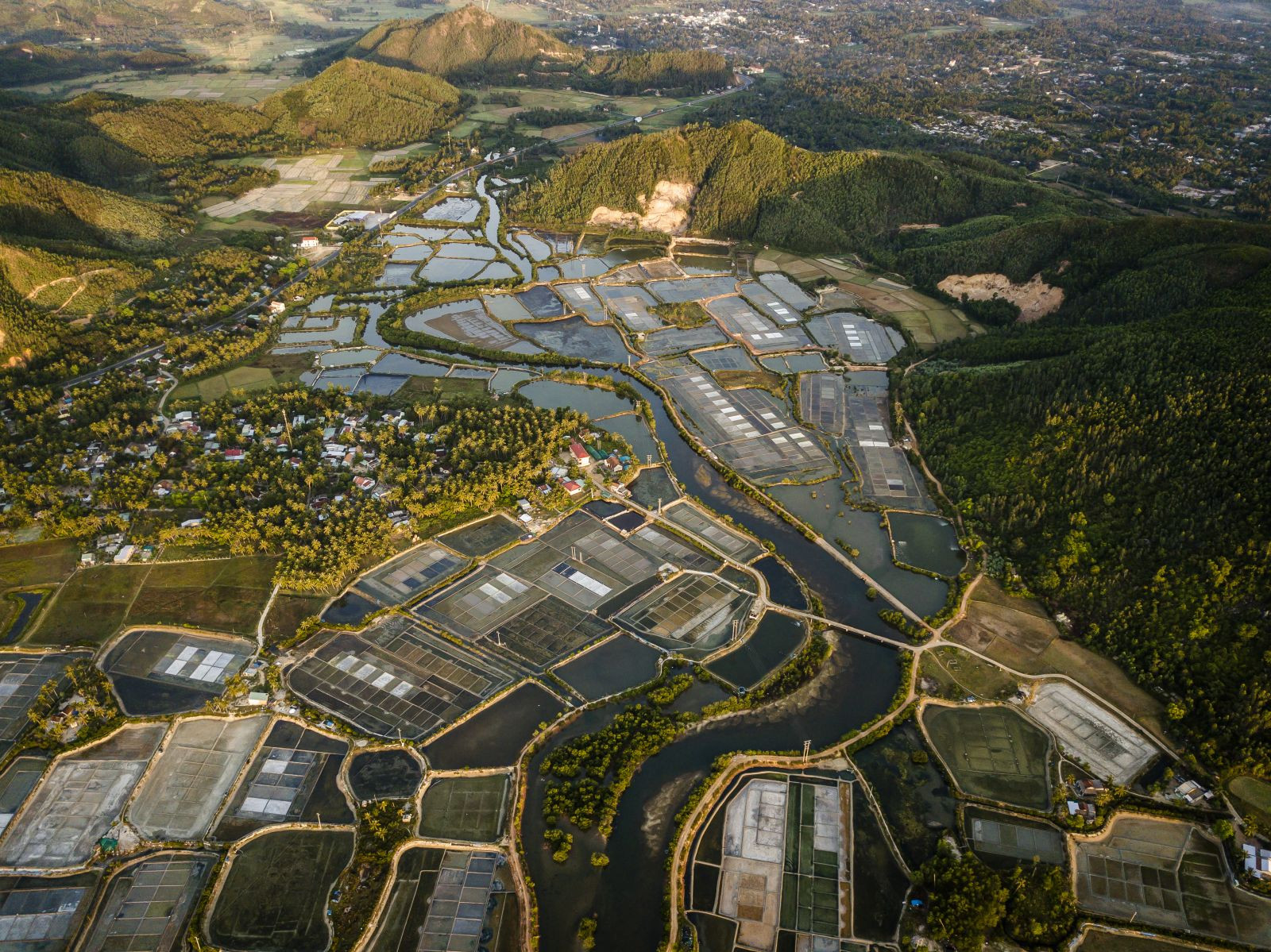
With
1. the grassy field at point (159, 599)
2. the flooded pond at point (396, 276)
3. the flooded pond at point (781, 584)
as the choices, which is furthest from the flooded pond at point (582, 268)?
the grassy field at point (159, 599)

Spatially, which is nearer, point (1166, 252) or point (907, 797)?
point (907, 797)

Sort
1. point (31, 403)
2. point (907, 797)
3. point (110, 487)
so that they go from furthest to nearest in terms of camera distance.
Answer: point (31, 403) < point (110, 487) < point (907, 797)

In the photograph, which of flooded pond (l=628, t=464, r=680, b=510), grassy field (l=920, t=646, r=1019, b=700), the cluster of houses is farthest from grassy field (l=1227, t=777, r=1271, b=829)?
the cluster of houses

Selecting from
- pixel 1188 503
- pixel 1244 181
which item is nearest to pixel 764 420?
pixel 1188 503

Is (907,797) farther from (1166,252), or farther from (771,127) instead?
(771,127)

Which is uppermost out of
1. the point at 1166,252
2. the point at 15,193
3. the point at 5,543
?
the point at 1166,252

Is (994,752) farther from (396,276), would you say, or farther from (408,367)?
(396,276)

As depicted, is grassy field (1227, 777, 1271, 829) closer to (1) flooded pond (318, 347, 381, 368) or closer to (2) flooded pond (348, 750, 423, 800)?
(2) flooded pond (348, 750, 423, 800)

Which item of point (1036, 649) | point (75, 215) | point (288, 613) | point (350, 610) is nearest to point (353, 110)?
point (75, 215)
